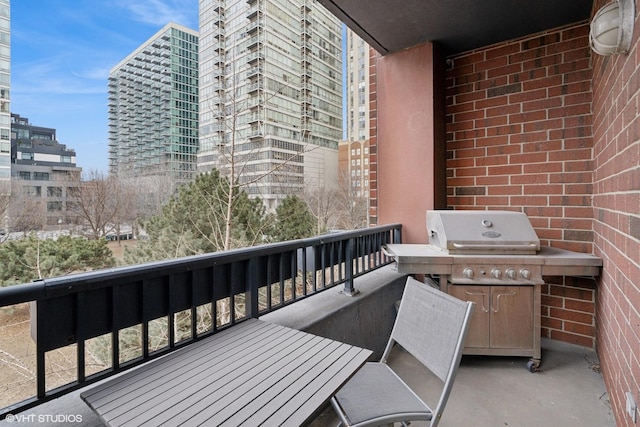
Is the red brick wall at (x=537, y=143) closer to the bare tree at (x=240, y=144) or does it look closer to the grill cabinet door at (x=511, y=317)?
the grill cabinet door at (x=511, y=317)

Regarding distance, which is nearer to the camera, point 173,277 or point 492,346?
point 173,277

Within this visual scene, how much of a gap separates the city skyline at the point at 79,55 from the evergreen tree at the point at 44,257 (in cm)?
312

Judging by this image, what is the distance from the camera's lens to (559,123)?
2.89 metres

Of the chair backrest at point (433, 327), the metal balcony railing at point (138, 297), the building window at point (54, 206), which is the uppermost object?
the building window at point (54, 206)

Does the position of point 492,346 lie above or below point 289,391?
below

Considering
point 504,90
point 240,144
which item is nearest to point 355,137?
point 240,144

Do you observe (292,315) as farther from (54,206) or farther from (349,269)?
(54,206)

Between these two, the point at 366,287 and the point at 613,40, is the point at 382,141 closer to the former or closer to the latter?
the point at 366,287

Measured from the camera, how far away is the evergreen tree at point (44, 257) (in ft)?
27.2

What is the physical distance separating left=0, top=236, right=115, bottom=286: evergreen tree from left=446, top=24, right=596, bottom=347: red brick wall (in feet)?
31.5

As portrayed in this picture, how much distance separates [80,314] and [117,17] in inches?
664

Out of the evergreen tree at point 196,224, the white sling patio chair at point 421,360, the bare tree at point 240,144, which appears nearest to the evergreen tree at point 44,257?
the evergreen tree at point 196,224

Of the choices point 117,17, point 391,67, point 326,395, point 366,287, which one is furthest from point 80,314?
point 117,17

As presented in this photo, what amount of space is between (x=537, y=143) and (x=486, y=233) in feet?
3.94
